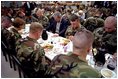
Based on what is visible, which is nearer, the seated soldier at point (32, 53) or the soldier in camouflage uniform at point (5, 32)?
the seated soldier at point (32, 53)

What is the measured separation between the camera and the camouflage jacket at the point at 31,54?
2461 millimetres

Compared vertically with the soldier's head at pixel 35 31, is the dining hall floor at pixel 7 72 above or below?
below

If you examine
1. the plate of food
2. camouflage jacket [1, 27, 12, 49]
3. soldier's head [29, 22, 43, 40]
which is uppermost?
soldier's head [29, 22, 43, 40]

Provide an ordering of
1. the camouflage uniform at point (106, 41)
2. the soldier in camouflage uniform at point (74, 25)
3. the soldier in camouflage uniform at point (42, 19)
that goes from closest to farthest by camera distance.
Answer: the camouflage uniform at point (106, 41) < the soldier in camouflage uniform at point (74, 25) < the soldier in camouflage uniform at point (42, 19)

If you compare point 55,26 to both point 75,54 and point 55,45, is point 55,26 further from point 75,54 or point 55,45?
point 75,54

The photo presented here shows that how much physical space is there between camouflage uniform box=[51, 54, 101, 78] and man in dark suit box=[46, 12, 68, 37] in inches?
96.6

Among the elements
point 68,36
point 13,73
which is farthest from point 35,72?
point 68,36

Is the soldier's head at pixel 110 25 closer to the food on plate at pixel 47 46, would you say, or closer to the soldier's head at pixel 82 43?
the food on plate at pixel 47 46

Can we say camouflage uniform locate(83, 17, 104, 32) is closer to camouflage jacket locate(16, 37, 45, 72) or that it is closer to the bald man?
the bald man

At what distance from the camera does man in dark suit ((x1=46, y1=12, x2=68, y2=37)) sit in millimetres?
4469

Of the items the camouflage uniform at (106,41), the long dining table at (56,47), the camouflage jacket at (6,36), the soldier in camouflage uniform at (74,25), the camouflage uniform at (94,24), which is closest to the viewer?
the long dining table at (56,47)

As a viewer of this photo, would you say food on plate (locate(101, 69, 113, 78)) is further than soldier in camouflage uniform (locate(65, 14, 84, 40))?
No

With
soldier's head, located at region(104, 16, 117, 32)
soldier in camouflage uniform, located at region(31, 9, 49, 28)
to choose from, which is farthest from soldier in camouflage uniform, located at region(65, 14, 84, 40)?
soldier in camouflage uniform, located at region(31, 9, 49, 28)

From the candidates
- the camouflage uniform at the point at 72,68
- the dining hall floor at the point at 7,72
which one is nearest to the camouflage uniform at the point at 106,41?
the camouflage uniform at the point at 72,68
